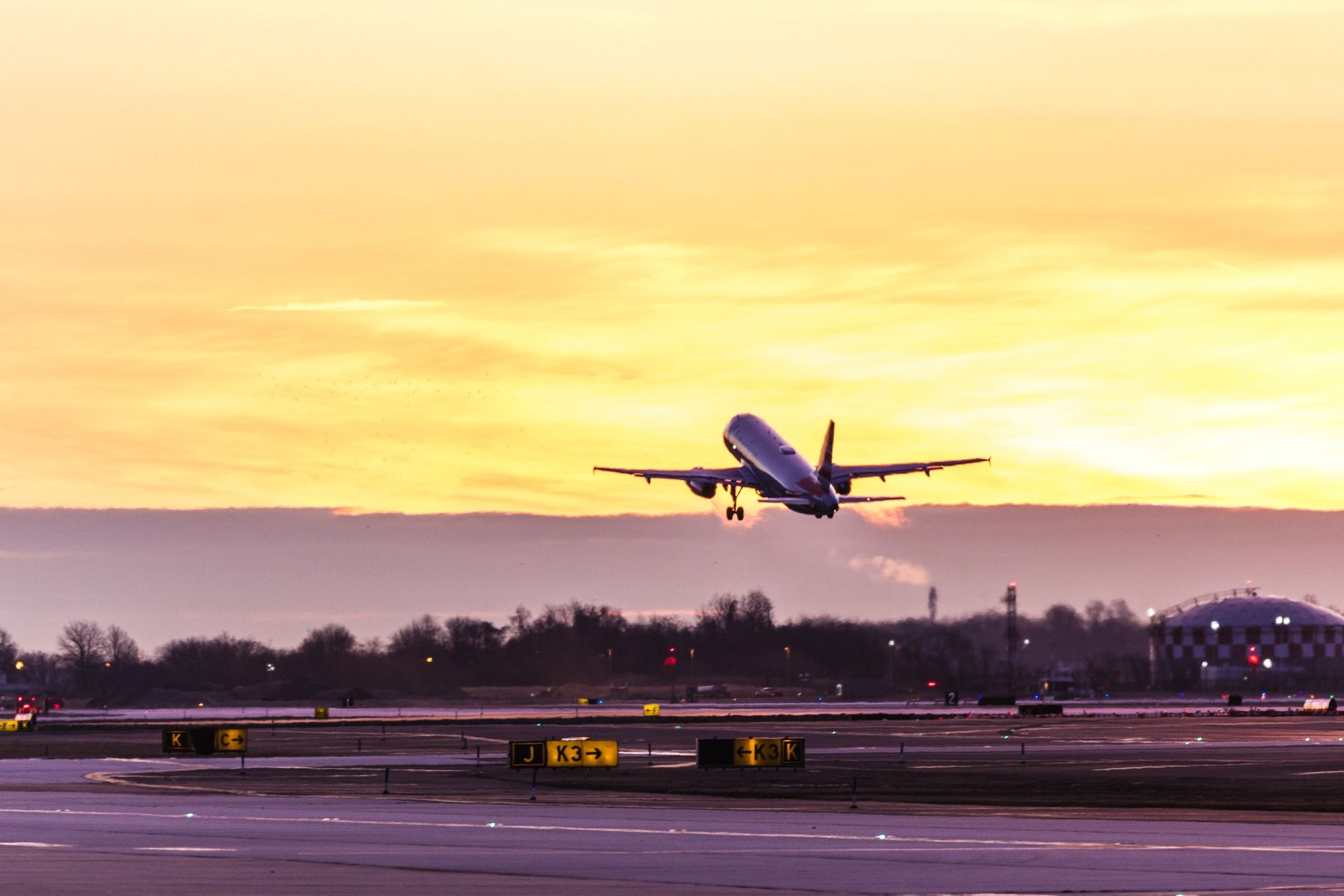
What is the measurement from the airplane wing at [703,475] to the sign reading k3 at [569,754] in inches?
2070

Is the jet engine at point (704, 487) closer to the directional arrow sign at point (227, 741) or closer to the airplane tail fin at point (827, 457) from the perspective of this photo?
the airplane tail fin at point (827, 457)

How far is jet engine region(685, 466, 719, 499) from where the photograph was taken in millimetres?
116625

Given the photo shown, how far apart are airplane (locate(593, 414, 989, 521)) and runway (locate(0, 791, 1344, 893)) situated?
63317mm

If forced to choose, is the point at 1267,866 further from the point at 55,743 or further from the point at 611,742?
the point at 55,743

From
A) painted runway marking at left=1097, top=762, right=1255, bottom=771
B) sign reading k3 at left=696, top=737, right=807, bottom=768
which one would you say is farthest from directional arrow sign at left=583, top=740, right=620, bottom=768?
painted runway marking at left=1097, top=762, right=1255, bottom=771

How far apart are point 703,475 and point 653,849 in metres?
82.6

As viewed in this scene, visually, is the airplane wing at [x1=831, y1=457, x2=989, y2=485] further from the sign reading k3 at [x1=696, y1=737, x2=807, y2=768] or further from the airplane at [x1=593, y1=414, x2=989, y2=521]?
the sign reading k3 at [x1=696, y1=737, x2=807, y2=768]

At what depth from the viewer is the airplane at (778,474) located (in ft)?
360

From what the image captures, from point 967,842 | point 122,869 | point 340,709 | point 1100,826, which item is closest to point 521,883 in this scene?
point 122,869

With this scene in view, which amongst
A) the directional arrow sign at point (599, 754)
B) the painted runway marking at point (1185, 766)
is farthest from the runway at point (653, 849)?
the painted runway marking at point (1185, 766)

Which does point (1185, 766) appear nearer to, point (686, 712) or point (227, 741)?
point (227, 741)

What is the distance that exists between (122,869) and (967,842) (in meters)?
15.5

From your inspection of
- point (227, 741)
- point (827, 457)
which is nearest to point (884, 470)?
point (827, 457)

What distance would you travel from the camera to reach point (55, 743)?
100375 millimetres
